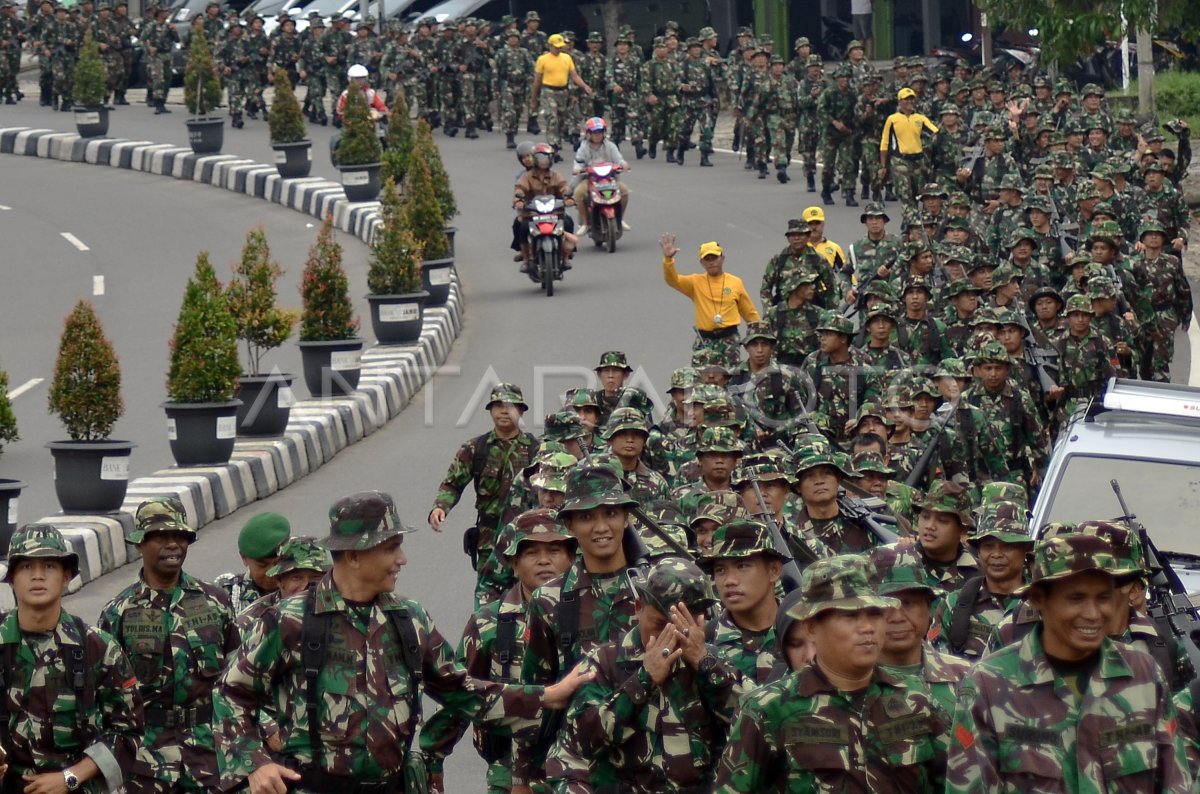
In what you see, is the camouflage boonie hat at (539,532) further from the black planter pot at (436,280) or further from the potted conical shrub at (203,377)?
the black planter pot at (436,280)

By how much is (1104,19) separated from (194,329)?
51.7ft

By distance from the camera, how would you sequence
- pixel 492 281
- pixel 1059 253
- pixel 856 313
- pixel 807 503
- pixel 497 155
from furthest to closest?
pixel 497 155 < pixel 492 281 < pixel 1059 253 < pixel 856 313 < pixel 807 503

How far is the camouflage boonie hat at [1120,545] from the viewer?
196 inches

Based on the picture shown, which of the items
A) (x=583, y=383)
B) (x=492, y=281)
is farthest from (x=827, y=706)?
(x=492, y=281)

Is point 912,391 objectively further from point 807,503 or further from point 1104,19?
point 1104,19

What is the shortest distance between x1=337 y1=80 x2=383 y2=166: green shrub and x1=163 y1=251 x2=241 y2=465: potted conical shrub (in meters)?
12.6

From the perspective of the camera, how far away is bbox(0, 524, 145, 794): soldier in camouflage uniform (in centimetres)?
708

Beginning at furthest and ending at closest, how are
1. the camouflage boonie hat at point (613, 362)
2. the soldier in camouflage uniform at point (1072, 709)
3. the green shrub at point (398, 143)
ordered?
the green shrub at point (398, 143) → the camouflage boonie hat at point (613, 362) → the soldier in camouflage uniform at point (1072, 709)

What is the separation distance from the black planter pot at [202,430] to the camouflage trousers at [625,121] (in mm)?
19033

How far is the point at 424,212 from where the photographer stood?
2259 cm

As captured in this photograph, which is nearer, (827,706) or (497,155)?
(827,706)

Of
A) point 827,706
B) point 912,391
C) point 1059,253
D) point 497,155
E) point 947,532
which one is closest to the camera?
point 827,706

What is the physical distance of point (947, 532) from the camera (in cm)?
880

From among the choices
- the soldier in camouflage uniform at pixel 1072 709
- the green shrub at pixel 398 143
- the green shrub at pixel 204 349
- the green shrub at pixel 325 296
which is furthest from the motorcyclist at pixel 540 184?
the soldier in camouflage uniform at pixel 1072 709
